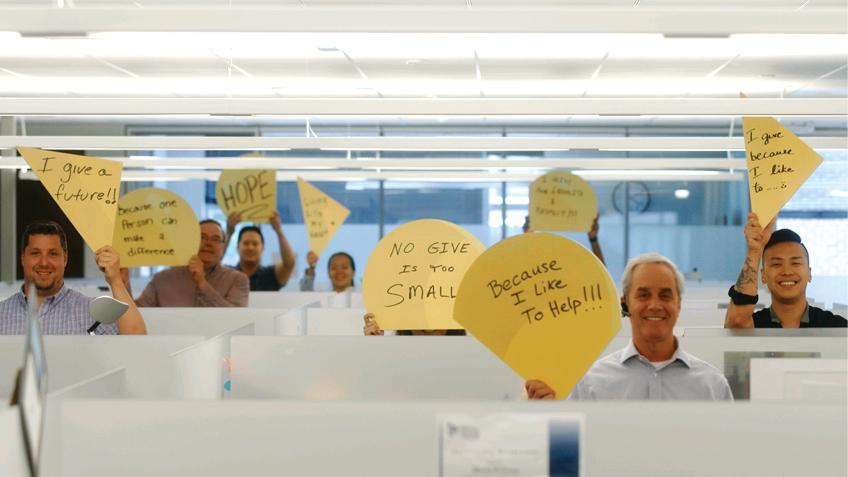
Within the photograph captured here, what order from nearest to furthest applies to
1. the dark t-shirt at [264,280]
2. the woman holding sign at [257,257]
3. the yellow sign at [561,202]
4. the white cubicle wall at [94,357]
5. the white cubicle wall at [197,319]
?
the white cubicle wall at [94,357] < the white cubicle wall at [197,319] < the yellow sign at [561,202] < the woman holding sign at [257,257] < the dark t-shirt at [264,280]

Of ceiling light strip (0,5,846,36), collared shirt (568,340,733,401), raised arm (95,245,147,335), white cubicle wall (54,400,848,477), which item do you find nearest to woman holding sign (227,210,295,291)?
raised arm (95,245,147,335)

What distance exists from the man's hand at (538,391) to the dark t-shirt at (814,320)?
1901 millimetres

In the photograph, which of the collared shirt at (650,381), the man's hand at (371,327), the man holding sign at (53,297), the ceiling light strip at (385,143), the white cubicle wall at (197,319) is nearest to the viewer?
the collared shirt at (650,381)

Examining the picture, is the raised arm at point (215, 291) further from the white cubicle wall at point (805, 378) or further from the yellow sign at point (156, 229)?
the white cubicle wall at point (805, 378)

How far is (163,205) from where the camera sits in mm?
4930

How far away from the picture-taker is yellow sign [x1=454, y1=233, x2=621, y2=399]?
68.5 inches

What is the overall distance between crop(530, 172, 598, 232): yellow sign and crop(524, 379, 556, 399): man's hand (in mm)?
4341

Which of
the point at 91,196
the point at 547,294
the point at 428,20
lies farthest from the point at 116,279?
the point at 547,294

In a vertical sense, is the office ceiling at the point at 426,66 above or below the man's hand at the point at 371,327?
above

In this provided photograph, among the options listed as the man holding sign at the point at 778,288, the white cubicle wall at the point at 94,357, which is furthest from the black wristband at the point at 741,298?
the white cubicle wall at the point at 94,357

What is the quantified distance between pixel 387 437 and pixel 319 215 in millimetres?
5644

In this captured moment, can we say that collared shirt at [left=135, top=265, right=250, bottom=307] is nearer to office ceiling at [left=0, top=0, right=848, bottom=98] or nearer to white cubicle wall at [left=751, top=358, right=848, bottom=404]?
office ceiling at [left=0, top=0, right=848, bottom=98]

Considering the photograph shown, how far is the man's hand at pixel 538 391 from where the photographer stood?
67.6 inches

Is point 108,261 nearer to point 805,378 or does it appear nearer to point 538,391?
point 538,391
